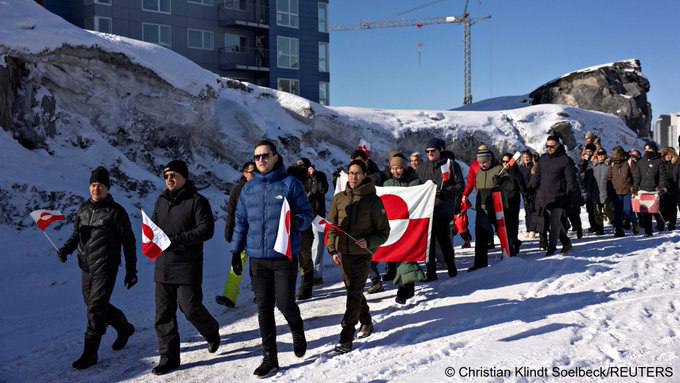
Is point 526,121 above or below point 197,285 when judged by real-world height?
above

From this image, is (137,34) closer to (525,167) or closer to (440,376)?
(525,167)

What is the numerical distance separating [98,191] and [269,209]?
1737 millimetres

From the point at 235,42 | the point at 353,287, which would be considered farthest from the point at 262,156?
the point at 235,42

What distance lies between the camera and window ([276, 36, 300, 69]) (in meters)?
38.9

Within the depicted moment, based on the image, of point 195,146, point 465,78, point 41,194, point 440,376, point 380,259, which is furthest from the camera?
point 465,78

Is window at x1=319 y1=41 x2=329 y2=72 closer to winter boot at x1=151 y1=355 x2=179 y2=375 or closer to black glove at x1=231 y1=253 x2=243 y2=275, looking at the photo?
black glove at x1=231 y1=253 x2=243 y2=275

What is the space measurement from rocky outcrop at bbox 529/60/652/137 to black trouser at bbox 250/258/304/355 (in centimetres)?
3217

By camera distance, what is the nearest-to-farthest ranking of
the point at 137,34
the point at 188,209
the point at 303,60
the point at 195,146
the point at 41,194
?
1. the point at 188,209
2. the point at 41,194
3. the point at 195,146
4. the point at 137,34
5. the point at 303,60

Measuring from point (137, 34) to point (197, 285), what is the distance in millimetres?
31360

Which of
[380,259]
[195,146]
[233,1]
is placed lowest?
[380,259]

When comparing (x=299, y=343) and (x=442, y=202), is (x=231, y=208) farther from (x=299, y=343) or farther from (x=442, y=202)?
(x=442, y=202)

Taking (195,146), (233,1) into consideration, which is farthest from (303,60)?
(195,146)

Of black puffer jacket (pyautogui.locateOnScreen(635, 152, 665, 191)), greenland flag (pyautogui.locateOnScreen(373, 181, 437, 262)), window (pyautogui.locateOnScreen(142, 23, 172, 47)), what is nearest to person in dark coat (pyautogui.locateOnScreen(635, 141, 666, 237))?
black puffer jacket (pyautogui.locateOnScreen(635, 152, 665, 191))

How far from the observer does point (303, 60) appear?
131 ft
